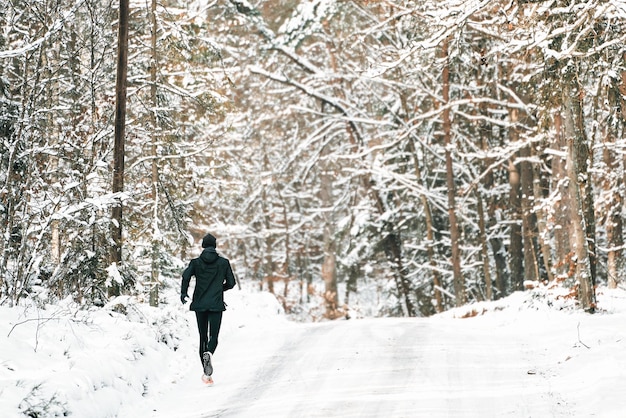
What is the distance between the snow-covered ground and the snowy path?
0.02 metres

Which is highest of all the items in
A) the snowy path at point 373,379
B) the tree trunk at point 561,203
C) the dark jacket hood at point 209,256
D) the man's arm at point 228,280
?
the tree trunk at point 561,203

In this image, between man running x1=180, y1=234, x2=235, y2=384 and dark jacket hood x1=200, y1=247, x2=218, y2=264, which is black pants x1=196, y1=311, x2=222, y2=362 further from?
dark jacket hood x1=200, y1=247, x2=218, y2=264

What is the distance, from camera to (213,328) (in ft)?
30.7

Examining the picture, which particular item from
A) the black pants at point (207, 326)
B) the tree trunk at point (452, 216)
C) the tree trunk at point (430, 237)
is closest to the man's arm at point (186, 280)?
the black pants at point (207, 326)

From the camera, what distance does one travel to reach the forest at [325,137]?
10.8m

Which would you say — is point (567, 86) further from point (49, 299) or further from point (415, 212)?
point (415, 212)

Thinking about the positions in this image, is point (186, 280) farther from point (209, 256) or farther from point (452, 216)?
point (452, 216)

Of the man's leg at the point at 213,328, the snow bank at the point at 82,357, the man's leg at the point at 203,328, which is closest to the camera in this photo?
the snow bank at the point at 82,357

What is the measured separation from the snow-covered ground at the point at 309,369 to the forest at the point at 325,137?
3.82ft

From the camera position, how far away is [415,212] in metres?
28.0

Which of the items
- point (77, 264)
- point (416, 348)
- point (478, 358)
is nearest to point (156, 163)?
point (77, 264)

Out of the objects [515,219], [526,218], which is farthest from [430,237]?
[526,218]

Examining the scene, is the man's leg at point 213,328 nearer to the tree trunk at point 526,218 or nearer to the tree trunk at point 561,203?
the tree trunk at point 561,203

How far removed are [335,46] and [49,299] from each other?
18.5 metres
